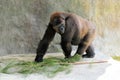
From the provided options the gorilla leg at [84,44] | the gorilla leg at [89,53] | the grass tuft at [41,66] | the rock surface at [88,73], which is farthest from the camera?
the gorilla leg at [89,53]

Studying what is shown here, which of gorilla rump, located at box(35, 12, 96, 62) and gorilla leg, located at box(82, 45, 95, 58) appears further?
gorilla leg, located at box(82, 45, 95, 58)

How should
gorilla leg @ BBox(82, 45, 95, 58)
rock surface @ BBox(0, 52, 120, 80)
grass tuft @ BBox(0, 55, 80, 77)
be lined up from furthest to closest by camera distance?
gorilla leg @ BBox(82, 45, 95, 58) < grass tuft @ BBox(0, 55, 80, 77) < rock surface @ BBox(0, 52, 120, 80)

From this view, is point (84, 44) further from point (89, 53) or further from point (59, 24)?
point (59, 24)

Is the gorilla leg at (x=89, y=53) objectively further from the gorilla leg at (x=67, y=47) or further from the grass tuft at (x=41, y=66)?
the gorilla leg at (x=67, y=47)

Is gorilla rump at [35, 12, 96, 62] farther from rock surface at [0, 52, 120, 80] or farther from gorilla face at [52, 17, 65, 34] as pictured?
rock surface at [0, 52, 120, 80]

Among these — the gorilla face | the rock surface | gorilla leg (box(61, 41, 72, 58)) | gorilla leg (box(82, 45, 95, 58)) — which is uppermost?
the gorilla face

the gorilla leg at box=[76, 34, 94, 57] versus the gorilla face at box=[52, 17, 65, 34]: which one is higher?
the gorilla face at box=[52, 17, 65, 34]

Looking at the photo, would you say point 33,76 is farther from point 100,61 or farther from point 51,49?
point 51,49

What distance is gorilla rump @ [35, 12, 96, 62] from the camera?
564 centimetres

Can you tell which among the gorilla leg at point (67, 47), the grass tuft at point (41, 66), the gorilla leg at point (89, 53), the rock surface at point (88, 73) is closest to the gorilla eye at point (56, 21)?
the gorilla leg at point (67, 47)

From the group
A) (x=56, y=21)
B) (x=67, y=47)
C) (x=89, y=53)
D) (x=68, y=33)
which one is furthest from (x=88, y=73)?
(x=89, y=53)

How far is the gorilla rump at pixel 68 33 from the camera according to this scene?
5.64 meters

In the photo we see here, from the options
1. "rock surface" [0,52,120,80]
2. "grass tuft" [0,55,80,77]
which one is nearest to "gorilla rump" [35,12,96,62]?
"grass tuft" [0,55,80,77]

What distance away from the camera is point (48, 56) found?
6.36 m
